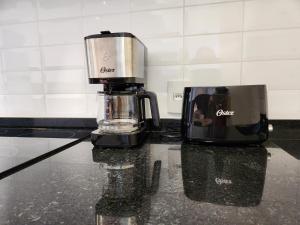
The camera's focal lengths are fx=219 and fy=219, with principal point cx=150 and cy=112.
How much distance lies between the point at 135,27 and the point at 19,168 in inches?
24.7

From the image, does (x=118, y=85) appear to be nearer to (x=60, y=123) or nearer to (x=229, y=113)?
(x=229, y=113)

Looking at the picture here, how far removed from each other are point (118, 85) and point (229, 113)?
340mm

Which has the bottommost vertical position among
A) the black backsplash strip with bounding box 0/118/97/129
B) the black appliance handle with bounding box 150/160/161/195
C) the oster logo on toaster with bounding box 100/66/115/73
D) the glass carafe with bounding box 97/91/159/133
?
the black appliance handle with bounding box 150/160/161/195

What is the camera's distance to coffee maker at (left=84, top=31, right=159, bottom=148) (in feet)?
1.99

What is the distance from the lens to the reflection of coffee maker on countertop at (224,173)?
1.23 feet

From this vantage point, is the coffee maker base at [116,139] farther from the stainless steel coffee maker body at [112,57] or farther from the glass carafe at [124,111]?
the stainless steel coffee maker body at [112,57]

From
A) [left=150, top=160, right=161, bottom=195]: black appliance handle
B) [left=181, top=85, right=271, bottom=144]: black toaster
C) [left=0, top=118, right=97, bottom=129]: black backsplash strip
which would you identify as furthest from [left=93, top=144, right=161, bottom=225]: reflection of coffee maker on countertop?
[left=0, top=118, right=97, bottom=129]: black backsplash strip

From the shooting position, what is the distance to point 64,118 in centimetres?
97

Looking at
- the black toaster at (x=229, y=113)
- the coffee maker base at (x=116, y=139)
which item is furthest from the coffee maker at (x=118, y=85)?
the black toaster at (x=229, y=113)

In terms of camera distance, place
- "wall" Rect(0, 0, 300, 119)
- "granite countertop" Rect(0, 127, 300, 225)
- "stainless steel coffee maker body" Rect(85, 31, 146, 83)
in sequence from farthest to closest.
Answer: "wall" Rect(0, 0, 300, 119) < "stainless steel coffee maker body" Rect(85, 31, 146, 83) < "granite countertop" Rect(0, 127, 300, 225)

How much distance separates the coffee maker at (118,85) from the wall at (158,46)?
0.63 ft

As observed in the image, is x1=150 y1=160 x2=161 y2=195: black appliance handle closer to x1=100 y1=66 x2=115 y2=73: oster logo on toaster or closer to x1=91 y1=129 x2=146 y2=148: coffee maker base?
x1=91 y1=129 x2=146 y2=148: coffee maker base

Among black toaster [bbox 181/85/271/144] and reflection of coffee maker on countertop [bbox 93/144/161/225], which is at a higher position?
black toaster [bbox 181/85/271/144]

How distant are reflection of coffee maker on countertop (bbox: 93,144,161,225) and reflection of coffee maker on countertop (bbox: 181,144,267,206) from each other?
0.08 m
